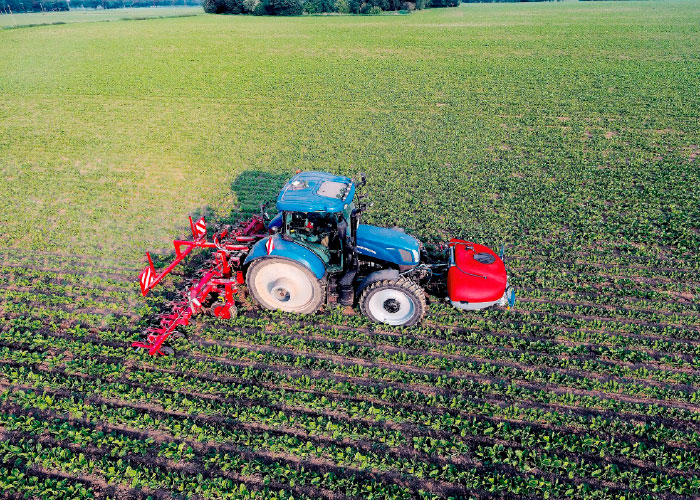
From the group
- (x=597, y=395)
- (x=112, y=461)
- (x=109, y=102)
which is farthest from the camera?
(x=109, y=102)

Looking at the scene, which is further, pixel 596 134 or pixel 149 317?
pixel 596 134

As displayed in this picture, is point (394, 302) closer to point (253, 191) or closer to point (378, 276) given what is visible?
point (378, 276)

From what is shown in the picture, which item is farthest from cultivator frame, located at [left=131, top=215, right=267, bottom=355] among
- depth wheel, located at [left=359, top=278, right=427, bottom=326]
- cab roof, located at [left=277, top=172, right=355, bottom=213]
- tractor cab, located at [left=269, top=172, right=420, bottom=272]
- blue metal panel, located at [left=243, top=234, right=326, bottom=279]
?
depth wheel, located at [left=359, top=278, right=427, bottom=326]

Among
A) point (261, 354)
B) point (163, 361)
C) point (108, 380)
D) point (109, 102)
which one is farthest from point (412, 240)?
point (109, 102)

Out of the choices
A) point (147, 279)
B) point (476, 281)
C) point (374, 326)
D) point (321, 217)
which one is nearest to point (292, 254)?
point (321, 217)

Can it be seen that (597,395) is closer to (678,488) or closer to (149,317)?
(678,488)

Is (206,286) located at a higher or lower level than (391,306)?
higher

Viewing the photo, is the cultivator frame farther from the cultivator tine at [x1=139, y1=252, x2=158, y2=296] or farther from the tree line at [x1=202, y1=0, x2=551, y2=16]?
the tree line at [x1=202, y1=0, x2=551, y2=16]
